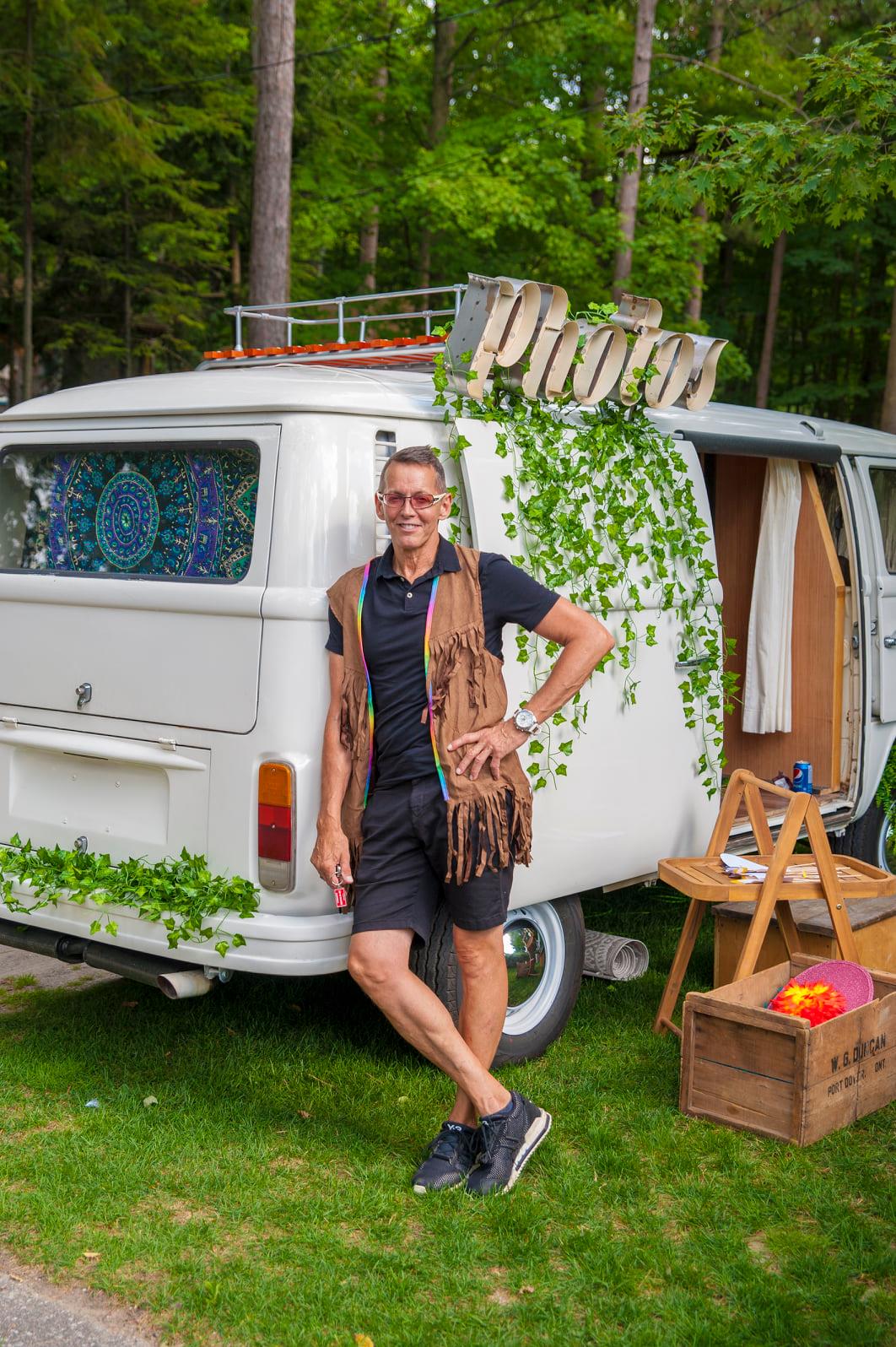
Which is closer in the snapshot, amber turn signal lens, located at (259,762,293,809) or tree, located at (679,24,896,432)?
amber turn signal lens, located at (259,762,293,809)

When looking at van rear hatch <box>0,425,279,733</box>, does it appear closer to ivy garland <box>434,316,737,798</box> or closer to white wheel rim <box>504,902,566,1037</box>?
ivy garland <box>434,316,737,798</box>

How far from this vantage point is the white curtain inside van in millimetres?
6418

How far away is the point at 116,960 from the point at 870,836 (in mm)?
3823

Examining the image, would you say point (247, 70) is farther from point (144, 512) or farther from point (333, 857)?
point (333, 857)

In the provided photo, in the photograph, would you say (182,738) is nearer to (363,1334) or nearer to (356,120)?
(363,1334)

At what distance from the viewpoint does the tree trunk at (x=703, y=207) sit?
61.9 feet

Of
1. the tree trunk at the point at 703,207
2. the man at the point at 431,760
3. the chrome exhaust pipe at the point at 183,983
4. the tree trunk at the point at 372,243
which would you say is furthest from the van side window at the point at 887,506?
the tree trunk at the point at 372,243

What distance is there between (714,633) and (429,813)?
6.28 ft

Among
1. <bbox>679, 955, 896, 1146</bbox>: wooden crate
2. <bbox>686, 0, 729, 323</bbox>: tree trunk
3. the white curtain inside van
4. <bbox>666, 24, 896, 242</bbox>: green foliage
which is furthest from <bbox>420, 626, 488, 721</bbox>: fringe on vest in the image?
<bbox>686, 0, 729, 323</bbox>: tree trunk

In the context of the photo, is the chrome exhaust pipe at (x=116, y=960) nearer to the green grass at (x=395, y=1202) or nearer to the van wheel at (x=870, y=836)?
the green grass at (x=395, y=1202)

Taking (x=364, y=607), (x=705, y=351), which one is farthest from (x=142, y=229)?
(x=364, y=607)

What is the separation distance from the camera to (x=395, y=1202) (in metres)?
3.68

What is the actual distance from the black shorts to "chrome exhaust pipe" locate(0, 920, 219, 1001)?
617 millimetres

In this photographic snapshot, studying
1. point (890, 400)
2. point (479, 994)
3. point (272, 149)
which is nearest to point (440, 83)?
point (890, 400)
